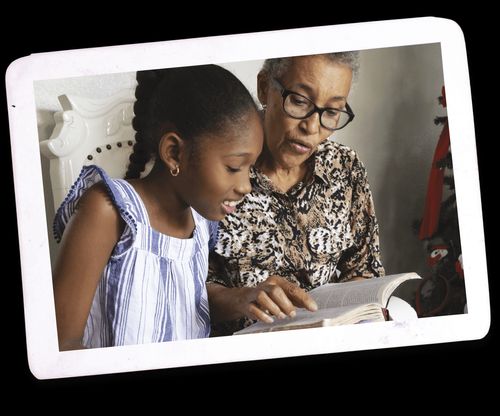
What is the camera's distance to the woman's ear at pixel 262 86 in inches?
95.3

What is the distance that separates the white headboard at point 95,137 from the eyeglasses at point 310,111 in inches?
16.8

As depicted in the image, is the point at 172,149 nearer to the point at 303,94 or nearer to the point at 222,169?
the point at 222,169

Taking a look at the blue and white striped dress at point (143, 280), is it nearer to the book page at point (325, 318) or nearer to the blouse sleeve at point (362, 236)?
the book page at point (325, 318)

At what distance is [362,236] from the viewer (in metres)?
2.52

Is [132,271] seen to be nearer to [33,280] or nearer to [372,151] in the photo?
[33,280]

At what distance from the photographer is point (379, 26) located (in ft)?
8.12

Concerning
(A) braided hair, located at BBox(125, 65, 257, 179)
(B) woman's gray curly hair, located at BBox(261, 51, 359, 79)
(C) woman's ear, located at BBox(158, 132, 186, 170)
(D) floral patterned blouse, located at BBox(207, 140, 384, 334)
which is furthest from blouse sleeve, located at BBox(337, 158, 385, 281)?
(C) woman's ear, located at BBox(158, 132, 186, 170)

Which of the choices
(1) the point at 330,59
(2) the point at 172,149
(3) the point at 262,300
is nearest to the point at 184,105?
(2) the point at 172,149

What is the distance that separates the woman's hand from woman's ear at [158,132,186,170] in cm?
37

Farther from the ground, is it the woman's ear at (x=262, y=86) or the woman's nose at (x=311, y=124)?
the woman's ear at (x=262, y=86)

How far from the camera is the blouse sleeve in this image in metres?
2.51

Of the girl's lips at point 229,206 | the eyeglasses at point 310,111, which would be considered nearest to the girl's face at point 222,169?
the girl's lips at point 229,206

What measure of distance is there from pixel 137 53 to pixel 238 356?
0.90 metres

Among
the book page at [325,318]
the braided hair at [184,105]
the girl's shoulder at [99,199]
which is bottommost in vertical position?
the book page at [325,318]
